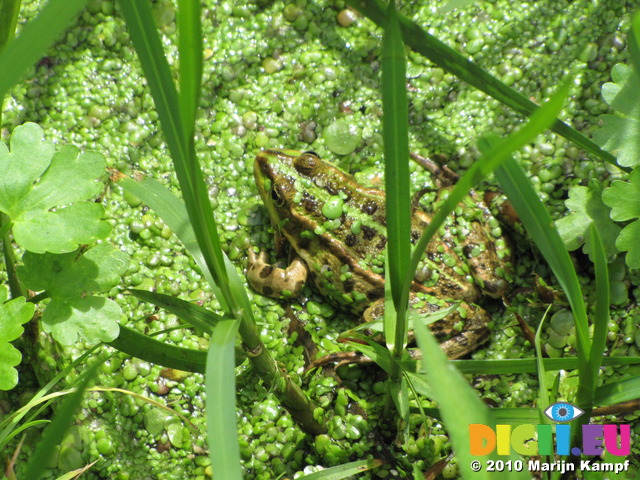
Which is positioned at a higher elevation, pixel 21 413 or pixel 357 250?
pixel 357 250

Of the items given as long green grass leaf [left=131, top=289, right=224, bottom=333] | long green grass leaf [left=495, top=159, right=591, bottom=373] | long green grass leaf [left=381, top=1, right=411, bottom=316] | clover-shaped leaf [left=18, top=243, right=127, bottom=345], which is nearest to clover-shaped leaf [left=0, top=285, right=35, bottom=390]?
clover-shaped leaf [left=18, top=243, right=127, bottom=345]

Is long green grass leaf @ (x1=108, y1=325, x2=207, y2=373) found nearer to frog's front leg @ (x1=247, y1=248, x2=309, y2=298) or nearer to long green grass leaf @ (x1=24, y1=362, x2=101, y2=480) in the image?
long green grass leaf @ (x1=24, y1=362, x2=101, y2=480)

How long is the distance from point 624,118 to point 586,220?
1.20 feet

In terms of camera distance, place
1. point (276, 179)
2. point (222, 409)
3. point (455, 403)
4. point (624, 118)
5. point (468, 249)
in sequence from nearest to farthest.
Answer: point (455, 403), point (222, 409), point (624, 118), point (468, 249), point (276, 179)

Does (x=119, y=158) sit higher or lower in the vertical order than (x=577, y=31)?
lower

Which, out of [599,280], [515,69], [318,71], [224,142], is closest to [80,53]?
[224,142]

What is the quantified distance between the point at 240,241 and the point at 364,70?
3.11ft

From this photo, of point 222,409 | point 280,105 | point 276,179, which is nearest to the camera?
point 222,409

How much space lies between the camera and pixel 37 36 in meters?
0.86

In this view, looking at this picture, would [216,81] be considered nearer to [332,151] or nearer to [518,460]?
[332,151]

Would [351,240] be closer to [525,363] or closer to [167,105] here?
[525,363]

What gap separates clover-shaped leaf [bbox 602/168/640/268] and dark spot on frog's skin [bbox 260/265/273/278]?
1.21 meters

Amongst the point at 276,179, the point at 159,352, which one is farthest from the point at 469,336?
the point at 159,352

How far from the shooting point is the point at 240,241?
2.34 m
